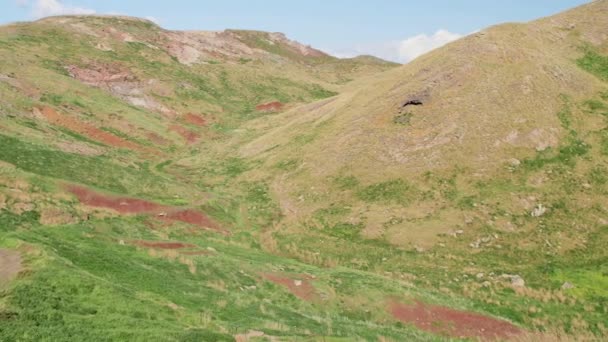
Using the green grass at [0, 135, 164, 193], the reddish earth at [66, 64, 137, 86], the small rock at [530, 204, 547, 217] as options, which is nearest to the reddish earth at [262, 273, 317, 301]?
the green grass at [0, 135, 164, 193]

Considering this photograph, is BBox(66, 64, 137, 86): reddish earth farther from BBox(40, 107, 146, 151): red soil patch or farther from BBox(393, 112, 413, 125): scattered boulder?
BBox(393, 112, 413, 125): scattered boulder

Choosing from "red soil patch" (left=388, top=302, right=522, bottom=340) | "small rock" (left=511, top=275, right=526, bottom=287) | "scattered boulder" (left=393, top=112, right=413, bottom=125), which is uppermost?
"scattered boulder" (left=393, top=112, right=413, bottom=125)

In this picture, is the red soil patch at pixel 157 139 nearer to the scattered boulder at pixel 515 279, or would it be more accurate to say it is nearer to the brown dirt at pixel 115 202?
the brown dirt at pixel 115 202

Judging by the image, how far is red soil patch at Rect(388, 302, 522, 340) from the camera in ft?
101

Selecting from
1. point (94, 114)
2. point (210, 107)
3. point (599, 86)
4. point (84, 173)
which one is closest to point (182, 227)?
point (84, 173)

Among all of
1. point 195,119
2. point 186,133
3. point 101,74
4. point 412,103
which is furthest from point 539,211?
point 101,74

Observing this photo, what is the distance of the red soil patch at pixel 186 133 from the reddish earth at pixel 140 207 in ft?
132

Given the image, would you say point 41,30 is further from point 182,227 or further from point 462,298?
point 462,298

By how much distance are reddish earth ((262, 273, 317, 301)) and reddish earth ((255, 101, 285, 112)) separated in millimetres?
77955

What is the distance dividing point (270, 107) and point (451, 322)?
84166 millimetres

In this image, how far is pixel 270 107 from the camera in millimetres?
110562

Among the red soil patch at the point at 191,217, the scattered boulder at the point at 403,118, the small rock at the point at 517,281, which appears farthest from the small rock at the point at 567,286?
the red soil patch at the point at 191,217

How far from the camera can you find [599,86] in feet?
205

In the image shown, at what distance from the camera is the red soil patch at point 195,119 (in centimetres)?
9669
